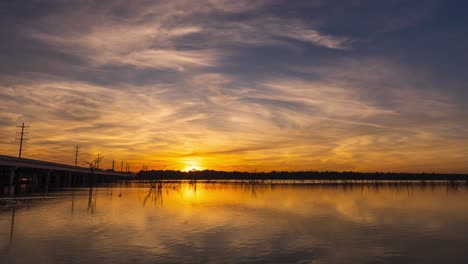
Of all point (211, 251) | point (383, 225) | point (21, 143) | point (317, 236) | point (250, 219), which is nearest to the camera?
point (211, 251)

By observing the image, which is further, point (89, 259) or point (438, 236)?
point (438, 236)

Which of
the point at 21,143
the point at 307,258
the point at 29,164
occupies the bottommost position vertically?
the point at 307,258

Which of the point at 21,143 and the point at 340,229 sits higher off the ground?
the point at 21,143

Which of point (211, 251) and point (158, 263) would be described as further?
point (211, 251)

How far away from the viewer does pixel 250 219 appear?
36.4m

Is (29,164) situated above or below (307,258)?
above

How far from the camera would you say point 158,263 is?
18.5 m

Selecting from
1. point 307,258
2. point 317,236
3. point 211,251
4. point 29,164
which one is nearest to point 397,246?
point 317,236

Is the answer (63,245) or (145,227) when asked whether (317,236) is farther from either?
(63,245)

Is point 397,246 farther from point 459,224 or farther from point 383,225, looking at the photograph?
point 459,224

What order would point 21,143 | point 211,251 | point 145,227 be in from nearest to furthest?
point 211,251 → point 145,227 → point 21,143

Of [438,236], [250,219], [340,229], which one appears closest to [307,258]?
[340,229]

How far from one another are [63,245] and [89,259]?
4398mm

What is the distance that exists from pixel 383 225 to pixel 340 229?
5.23 meters
